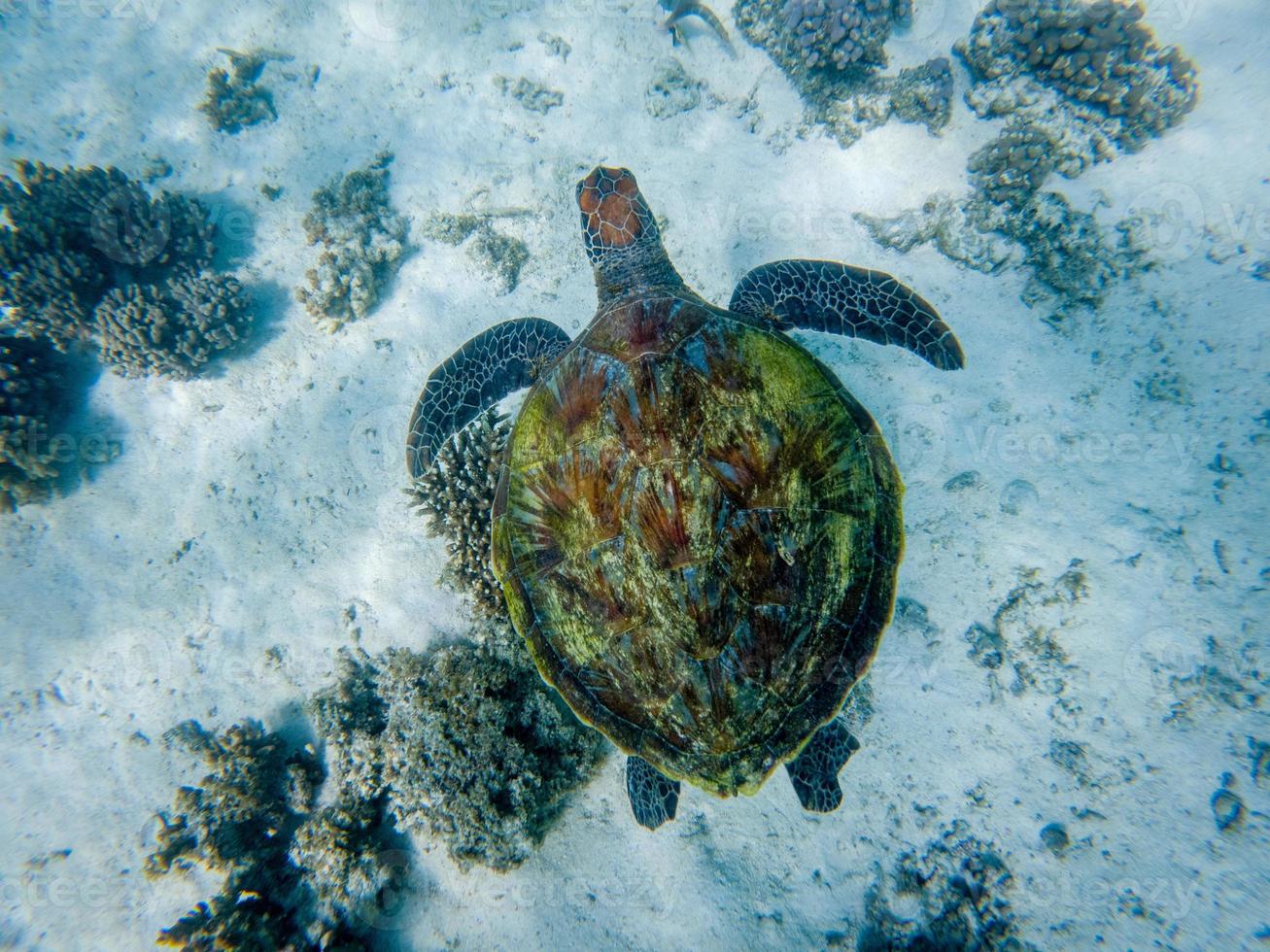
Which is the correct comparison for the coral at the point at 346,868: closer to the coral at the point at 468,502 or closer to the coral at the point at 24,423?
the coral at the point at 468,502

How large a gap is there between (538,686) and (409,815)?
1187 millimetres

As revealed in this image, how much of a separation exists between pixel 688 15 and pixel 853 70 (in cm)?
198

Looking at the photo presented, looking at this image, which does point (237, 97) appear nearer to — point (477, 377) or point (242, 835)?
point (477, 377)

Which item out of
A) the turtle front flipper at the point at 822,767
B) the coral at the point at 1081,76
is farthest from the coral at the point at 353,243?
the coral at the point at 1081,76

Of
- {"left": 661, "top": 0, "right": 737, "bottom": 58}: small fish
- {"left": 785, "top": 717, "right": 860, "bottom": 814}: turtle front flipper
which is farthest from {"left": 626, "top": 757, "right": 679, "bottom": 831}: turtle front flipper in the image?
{"left": 661, "top": 0, "right": 737, "bottom": 58}: small fish

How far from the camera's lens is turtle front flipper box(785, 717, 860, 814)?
2.99 metres

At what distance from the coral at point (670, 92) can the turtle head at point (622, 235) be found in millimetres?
1977

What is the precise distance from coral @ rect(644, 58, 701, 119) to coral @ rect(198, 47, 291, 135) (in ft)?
14.2

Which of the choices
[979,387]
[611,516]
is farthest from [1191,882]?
[611,516]

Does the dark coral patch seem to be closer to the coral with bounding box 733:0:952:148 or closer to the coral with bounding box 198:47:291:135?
the coral with bounding box 733:0:952:148

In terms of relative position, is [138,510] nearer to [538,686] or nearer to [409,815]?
[409,815]

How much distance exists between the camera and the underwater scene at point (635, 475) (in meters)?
2.72

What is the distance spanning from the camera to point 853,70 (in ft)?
16.3

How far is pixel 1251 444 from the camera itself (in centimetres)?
357
